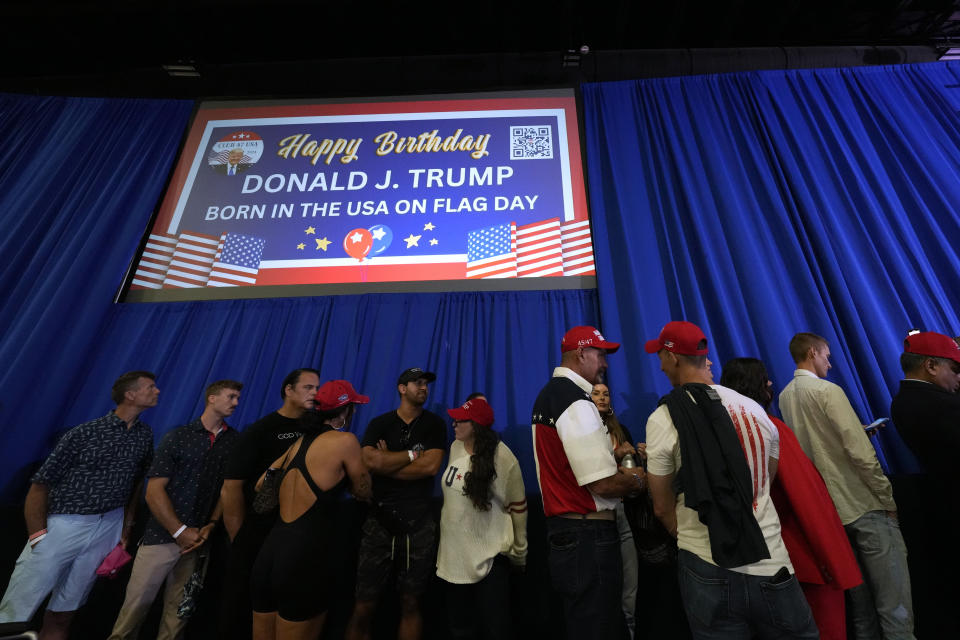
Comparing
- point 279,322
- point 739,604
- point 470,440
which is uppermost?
point 279,322

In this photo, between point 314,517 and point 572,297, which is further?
point 572,297

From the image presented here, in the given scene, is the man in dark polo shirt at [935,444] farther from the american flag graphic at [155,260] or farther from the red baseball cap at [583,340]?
the american flag graphic at [155,260]

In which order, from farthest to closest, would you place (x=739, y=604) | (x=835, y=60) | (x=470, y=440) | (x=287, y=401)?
(x=835, y=60) < (x=287, y=401) < (x=470, y=440) < (x=739, y=604)

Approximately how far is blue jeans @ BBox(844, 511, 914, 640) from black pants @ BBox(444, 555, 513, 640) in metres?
1.76

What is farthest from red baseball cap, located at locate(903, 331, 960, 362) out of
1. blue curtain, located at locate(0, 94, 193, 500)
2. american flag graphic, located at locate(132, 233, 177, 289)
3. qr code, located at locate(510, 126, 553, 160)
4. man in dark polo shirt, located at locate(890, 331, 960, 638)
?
blue curtain, located at locate(0, 94, 193, 500)

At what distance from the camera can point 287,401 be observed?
2.86 metres

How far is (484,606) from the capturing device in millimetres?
2266

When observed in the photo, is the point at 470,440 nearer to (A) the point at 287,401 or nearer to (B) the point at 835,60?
(A) the point at 287,401

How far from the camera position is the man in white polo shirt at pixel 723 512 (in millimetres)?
1314

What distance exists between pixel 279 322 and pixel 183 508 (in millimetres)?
1850

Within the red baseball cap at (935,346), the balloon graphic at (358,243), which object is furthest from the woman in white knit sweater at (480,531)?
the balloon graphic at (358,243)

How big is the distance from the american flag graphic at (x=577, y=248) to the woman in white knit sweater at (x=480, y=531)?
2129 millimetres

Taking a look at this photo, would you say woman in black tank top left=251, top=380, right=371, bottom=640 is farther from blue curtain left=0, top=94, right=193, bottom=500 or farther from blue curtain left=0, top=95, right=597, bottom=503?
blue curtain left=0, top=94, right=193, bottom=500

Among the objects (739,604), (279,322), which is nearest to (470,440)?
(739,604)
